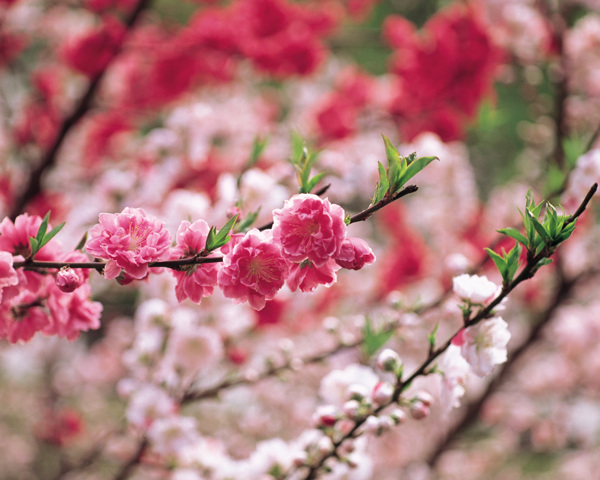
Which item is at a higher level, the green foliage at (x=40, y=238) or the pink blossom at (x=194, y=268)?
the pink blossom at (x=194, y=268)

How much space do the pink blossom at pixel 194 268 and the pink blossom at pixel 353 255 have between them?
124mm

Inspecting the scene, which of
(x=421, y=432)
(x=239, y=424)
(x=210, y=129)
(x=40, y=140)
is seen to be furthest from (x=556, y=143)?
(x=40, y=140)

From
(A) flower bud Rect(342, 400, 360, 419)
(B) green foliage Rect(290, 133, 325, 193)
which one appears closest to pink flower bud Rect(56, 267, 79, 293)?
(B) green foliage Rect(290, 133, 325, 193)

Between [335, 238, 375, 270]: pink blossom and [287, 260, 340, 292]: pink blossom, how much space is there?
14 mm

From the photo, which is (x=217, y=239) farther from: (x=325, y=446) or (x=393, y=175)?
(x=325, y=446)

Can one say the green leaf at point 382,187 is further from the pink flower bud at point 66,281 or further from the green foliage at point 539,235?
the pink flower bud at point 66,281

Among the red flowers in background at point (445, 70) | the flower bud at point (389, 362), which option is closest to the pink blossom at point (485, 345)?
the flower bud at point (389, 362)

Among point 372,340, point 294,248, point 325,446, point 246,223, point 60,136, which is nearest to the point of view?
point 294,248

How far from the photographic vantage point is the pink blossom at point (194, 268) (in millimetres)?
464

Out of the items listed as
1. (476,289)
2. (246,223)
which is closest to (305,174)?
(246,223)

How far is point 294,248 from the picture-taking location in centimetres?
42

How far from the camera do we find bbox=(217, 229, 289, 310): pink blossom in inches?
A: 17.0

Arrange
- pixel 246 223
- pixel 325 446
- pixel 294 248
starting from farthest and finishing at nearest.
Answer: pixel 325 446 → pixel 246 223 → pixel 294 248

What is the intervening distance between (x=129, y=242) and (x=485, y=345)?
365mm
